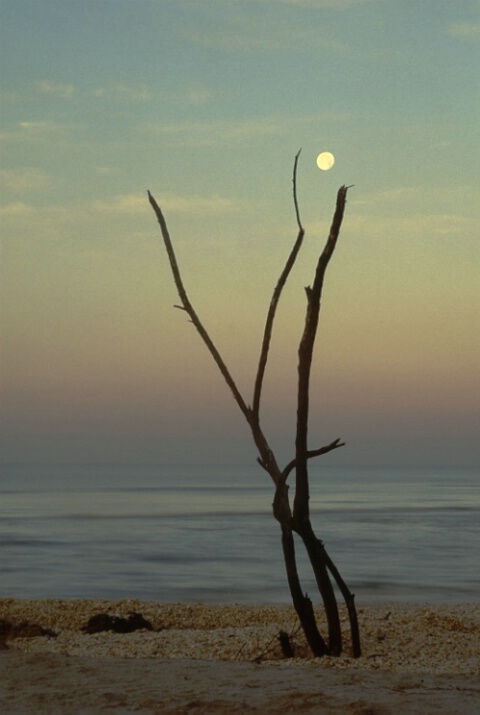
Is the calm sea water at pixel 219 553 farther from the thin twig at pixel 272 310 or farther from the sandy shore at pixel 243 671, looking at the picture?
the thin twig at pixel 272 310

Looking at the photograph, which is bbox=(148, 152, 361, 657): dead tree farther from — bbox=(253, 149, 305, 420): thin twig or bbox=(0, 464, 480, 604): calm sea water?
bbox=(0, 464, 480, 604): calm sea water

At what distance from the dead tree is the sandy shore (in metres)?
0.31

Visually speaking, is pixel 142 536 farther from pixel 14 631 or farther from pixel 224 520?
pixel 14 631

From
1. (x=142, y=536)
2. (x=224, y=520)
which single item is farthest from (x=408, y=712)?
(x=224, y=520)

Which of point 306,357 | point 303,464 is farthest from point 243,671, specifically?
point 306,357

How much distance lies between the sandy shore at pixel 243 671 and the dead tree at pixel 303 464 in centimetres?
31

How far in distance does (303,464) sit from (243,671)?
5.36ft

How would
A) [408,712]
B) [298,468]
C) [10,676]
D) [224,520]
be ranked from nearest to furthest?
[408,712] → [10,676] → [298,468] → [224,520]

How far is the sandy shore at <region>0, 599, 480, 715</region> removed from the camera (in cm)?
586

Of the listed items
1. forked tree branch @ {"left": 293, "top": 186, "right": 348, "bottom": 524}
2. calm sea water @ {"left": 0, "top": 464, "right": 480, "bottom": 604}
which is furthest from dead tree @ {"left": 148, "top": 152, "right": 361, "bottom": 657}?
calm sea water @ {"left": 0, "top": 464, "right": 480, "bottom": 604}

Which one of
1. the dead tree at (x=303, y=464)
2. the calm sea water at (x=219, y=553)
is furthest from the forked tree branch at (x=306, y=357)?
the calm sea water at (x=219, y=553)

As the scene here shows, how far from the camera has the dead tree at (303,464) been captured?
7672 mm

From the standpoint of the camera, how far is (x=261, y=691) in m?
6.20

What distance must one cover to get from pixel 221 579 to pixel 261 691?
12839 mm
